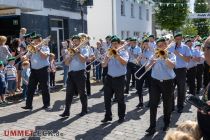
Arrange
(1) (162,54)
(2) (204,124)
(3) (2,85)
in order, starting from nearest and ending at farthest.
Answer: (2) (204,124)
(1) (162,54)
(3) (2,85)

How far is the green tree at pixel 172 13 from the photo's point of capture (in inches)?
1421

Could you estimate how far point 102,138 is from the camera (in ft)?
23.5

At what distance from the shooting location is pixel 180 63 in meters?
9.45

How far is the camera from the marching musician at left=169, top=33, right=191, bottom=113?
913cm

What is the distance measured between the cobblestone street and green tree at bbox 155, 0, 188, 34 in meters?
26.6

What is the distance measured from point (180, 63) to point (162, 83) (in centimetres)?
207

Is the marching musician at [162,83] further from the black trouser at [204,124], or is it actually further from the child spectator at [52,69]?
the child spectator at [52,69]

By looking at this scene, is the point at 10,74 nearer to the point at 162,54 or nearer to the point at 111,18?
the point at 162,54

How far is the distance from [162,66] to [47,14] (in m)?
13.4

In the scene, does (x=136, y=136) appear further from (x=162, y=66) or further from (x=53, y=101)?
(x=53, y=101)

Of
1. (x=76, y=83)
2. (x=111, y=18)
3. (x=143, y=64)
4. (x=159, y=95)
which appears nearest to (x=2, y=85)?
Answer: (x=76, y=83)

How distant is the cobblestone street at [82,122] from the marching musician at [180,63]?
39 cm

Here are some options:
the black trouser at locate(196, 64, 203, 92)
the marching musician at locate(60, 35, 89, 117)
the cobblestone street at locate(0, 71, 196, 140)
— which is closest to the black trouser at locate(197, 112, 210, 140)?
the cobblestone street at locate(0, 71, 196, 140)

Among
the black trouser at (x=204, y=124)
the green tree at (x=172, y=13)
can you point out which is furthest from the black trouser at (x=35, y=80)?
the green tree at (x=172, y=13)
